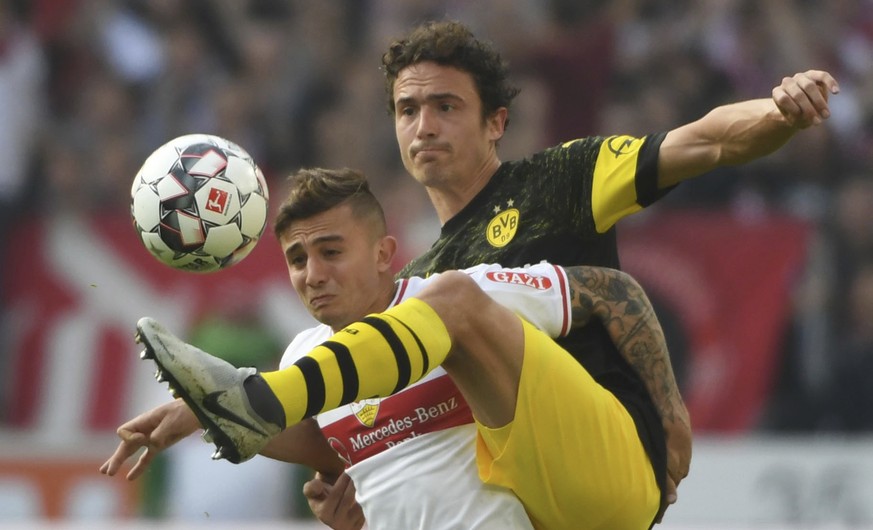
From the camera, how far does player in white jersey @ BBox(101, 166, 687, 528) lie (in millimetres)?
4703

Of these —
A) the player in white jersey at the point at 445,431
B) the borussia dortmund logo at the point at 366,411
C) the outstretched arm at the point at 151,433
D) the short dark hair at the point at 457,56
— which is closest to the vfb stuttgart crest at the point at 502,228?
the player in white jersey at the point at 445,431

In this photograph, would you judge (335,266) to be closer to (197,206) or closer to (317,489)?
(197,206)

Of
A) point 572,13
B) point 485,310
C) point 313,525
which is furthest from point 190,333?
point 485,310

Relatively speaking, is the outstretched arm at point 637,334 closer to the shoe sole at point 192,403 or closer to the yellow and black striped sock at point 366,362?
the yellow and black striped sock at point 366,362

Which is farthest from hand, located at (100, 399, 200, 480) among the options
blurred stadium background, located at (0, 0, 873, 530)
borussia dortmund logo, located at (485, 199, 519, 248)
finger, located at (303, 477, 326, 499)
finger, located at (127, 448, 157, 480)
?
blurred stadium background, located at (0, 0, 873, 530)

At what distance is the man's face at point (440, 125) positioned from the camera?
17.6 ft

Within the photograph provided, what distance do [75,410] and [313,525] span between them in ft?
6.50

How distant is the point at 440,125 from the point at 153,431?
1.54 meters

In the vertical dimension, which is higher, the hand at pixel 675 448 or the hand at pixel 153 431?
the hand at pixel 153 431

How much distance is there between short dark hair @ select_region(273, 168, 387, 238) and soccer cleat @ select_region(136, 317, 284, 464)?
3.12 ft

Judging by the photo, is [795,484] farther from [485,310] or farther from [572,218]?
[485,310]

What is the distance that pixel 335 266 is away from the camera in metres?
4.88

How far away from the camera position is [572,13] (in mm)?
10867

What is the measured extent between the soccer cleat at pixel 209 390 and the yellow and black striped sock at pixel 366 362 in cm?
10
